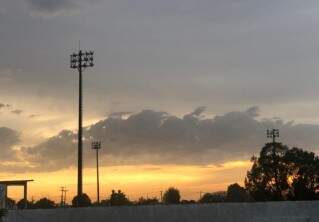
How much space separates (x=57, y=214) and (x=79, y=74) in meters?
28.6

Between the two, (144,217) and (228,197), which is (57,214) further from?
(228,197)

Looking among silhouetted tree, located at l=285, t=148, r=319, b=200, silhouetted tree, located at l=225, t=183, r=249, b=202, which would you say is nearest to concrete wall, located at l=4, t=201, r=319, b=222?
silhouetted tree, located at l=285, t=148, r=319, b=200

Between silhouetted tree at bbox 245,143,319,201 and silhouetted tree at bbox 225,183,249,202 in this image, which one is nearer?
silhouetted tree at bbox 245,143,319,201

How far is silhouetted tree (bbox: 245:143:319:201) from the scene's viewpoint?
87.9m

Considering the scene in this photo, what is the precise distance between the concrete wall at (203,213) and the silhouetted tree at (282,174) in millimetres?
47944

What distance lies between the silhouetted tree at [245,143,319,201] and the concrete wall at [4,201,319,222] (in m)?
47.9

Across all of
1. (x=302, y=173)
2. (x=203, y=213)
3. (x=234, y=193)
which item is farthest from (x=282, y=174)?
(x=203, y=213)

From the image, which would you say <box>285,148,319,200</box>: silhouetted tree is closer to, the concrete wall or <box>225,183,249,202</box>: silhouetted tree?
<box>225,183,249,202</box>: silhouetted tree

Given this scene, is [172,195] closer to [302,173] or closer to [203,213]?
[302,173]

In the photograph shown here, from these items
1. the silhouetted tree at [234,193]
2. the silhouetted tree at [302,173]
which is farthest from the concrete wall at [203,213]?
the silhouetted tree at [234,193]

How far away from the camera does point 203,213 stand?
39406 mm

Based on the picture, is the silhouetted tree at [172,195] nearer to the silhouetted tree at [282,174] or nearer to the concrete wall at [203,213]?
the silhouetted tree at [282,174]

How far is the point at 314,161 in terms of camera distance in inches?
3578

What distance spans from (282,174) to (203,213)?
5202 centimetres
